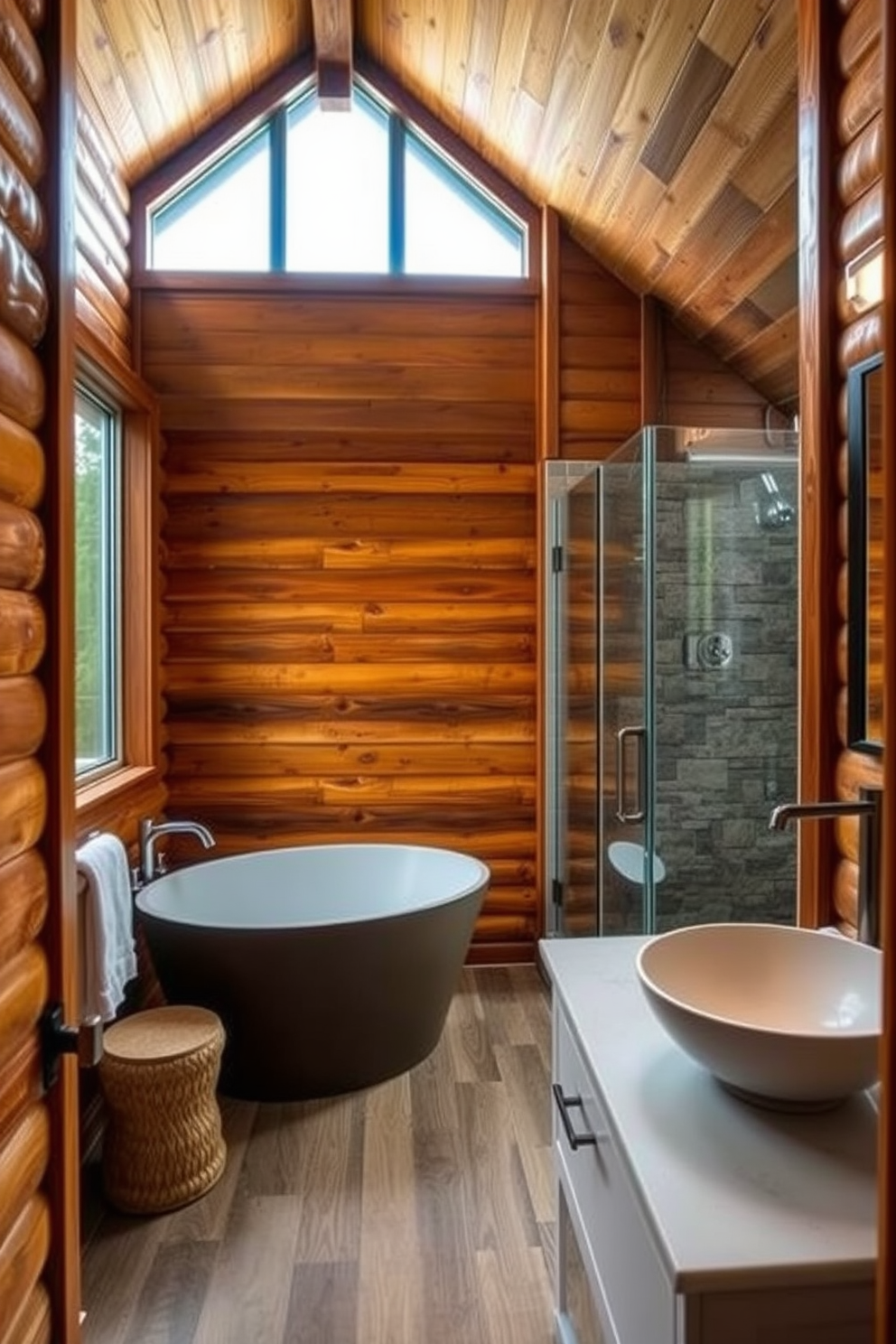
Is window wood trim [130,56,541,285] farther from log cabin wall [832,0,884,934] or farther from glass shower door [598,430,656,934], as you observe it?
log cabin wall [832,0,884,934]

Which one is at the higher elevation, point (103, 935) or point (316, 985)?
point (103, 935)

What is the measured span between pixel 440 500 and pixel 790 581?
1.50 m

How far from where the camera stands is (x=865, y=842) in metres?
1.30

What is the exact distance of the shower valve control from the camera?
274 cm

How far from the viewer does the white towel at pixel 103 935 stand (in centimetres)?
206

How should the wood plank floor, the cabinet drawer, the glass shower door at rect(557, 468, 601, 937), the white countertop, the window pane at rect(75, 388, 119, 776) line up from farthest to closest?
the glass shower door at rect(557, 468, 601, 937), the window pane at rect(75, 388, 119, 776), the wood plank floor, the cabinet drawer, the white countertop

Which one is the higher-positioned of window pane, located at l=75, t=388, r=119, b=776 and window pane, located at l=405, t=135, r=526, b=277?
window pane, located at l=405, t=135, r=526, b=277

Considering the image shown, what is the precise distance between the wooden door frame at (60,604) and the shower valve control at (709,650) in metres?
2.08

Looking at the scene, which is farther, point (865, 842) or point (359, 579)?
point (359, 579)

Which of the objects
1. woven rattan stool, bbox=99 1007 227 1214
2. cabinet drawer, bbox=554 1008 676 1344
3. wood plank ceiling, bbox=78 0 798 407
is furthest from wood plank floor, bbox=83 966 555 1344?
wood plank ceiling, bbox=78 0 798 407

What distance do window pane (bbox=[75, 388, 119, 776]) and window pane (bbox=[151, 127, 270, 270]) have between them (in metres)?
0.86

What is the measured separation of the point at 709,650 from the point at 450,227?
224cm

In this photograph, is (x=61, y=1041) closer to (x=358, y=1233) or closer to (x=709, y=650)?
(x=358, y=1233)

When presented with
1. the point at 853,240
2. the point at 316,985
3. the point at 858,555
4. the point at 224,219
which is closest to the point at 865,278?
the point at 853,240
